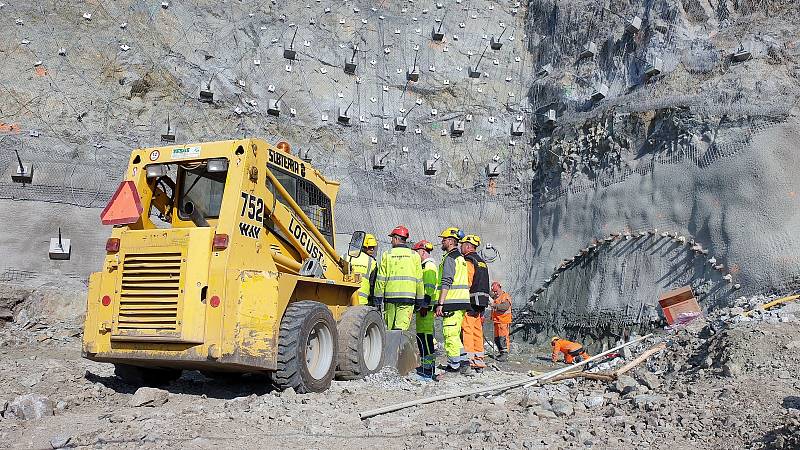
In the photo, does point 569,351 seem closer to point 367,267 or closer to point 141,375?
point 367,267

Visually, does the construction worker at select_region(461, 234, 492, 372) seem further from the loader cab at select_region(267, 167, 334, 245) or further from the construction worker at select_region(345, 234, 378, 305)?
the loader cab at select_region(267, 167, 334, 245)

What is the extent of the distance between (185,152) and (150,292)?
1.35 metres

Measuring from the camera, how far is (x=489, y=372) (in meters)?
7.92

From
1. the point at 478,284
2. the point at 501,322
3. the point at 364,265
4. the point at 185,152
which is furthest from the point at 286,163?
the point at 501,322

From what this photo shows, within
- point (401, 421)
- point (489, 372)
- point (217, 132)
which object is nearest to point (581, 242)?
point (489, 372)

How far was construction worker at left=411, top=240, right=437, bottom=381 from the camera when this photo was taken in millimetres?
7477

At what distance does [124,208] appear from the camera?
5.96m

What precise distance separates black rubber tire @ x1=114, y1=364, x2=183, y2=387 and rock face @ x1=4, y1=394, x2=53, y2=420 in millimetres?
826

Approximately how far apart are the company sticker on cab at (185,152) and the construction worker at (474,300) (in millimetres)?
3562

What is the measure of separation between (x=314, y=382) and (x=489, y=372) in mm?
2675

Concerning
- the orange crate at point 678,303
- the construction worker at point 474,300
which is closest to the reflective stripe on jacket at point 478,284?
the construction worker at point 474,300

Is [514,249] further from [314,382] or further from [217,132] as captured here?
[314,382]

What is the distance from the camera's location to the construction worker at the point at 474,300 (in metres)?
8.29

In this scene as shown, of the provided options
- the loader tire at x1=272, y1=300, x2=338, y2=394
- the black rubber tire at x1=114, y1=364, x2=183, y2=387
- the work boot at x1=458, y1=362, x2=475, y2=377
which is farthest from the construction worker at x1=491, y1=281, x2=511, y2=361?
the black rubber tire at x1=114, y1=364, x2=183, y2=387
